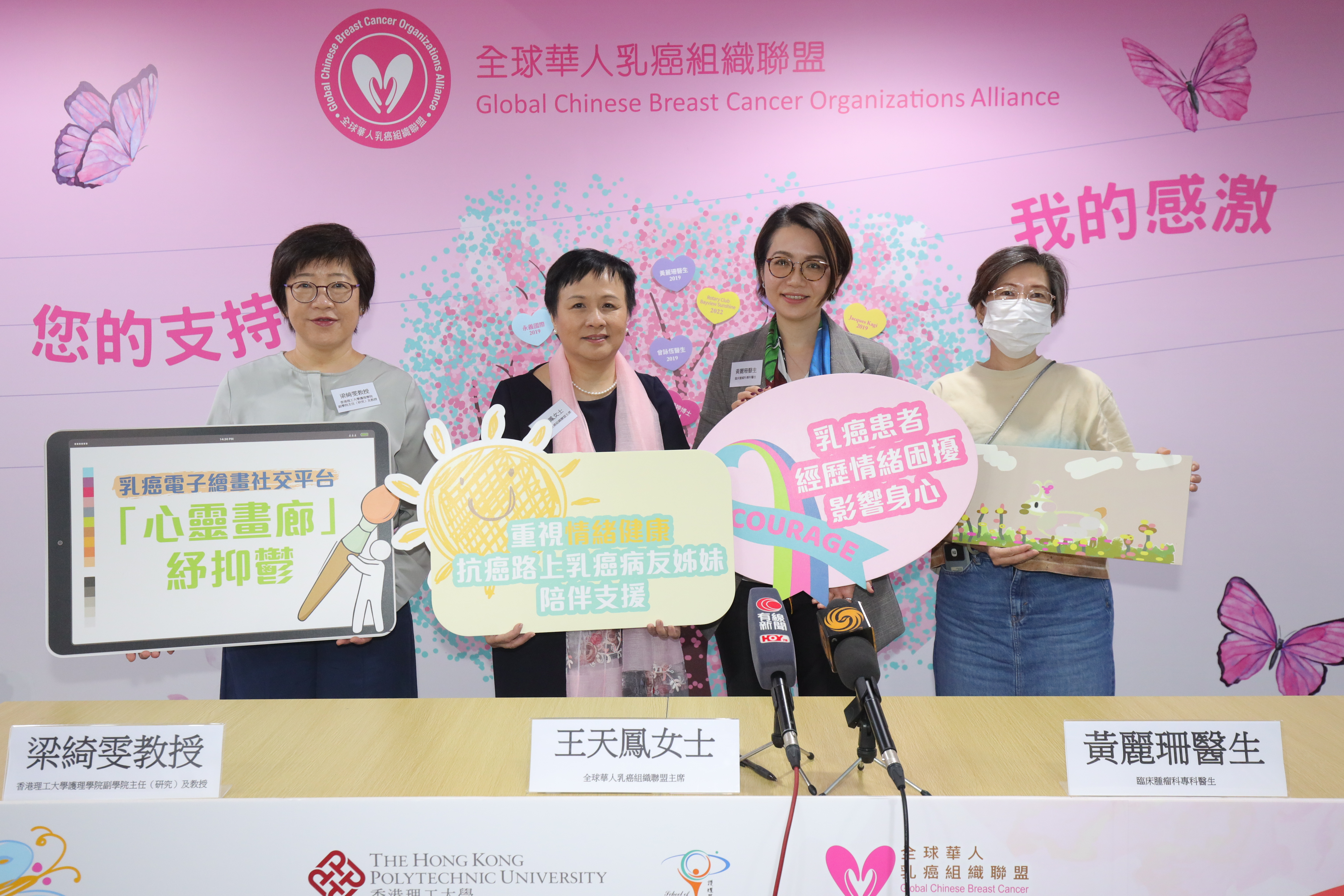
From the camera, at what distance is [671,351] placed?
2701 mm

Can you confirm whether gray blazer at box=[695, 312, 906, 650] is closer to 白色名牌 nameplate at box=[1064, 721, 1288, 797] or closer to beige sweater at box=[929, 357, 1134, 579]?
beige sweater at box=[929, 357, 1134, 579]

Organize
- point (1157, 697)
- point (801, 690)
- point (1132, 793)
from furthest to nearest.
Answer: point (801, 690), point (1157, 697), point (1132, 793)

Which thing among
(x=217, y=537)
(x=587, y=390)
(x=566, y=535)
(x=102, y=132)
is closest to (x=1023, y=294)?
(x=587, y=390)

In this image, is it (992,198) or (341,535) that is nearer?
(341,535)

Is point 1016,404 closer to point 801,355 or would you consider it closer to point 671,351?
point 801,355

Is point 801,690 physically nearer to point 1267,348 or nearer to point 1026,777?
point 1026,777

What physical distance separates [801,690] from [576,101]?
6.60 ft

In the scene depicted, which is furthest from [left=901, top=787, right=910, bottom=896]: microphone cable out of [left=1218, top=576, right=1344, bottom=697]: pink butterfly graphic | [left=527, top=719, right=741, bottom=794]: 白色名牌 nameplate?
[left=1218, top=576, right=1344, bottom=697]: pink butterfly graphic

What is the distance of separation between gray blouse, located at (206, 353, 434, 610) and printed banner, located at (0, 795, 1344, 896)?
957 mm

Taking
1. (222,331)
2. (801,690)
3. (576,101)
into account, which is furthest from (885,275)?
(222,331)

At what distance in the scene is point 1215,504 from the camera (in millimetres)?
2791

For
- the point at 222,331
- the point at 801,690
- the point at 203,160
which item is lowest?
the point at 801,690

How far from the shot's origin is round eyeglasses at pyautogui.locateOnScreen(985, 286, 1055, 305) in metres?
2.14

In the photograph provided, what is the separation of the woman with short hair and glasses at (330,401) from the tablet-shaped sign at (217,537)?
22 centimetres
